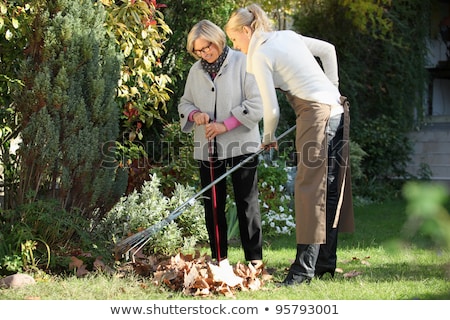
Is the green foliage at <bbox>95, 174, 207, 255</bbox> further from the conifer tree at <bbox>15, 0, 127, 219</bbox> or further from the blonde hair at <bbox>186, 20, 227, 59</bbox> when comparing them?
the blonde hair at <bbox>186, 20, 227, 59</bbox>

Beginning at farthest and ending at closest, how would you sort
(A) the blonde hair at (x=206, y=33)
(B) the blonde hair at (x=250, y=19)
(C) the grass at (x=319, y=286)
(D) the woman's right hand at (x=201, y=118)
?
(D) the woman's right hand at (x=201, y=118) → (A) the blonde hair at (x=206, y=33) → (B) the blonde hair at (x=250, y=19) → (C) the grass at (x=319, y=286)

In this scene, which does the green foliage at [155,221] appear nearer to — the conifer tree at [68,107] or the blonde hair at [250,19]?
the conifer tree at [68,107]

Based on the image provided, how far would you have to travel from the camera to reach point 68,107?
4.45 meters

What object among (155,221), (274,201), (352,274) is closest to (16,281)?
(155,221)

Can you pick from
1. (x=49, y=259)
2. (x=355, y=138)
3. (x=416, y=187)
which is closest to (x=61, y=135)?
(x=49, y=259)

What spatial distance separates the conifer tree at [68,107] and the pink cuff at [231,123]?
0.82 m

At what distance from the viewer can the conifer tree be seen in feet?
14.4

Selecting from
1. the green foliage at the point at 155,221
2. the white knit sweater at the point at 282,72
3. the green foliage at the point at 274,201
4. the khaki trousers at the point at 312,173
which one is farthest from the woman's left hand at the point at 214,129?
the green foliage at the point at 274,201

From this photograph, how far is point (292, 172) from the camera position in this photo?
25.9ft

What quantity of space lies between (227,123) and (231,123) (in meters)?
0.03

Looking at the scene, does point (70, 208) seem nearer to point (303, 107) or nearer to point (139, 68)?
point (139, 68)

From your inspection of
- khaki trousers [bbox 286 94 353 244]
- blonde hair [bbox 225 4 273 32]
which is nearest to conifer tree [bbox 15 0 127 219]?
blonde hair [bbox 225 4 273 32]

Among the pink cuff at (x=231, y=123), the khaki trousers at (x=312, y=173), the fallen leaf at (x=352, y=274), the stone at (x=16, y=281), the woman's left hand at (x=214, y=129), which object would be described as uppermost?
the pink cuff at (x=231, y=123)

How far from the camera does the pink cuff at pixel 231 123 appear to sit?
434 cm
